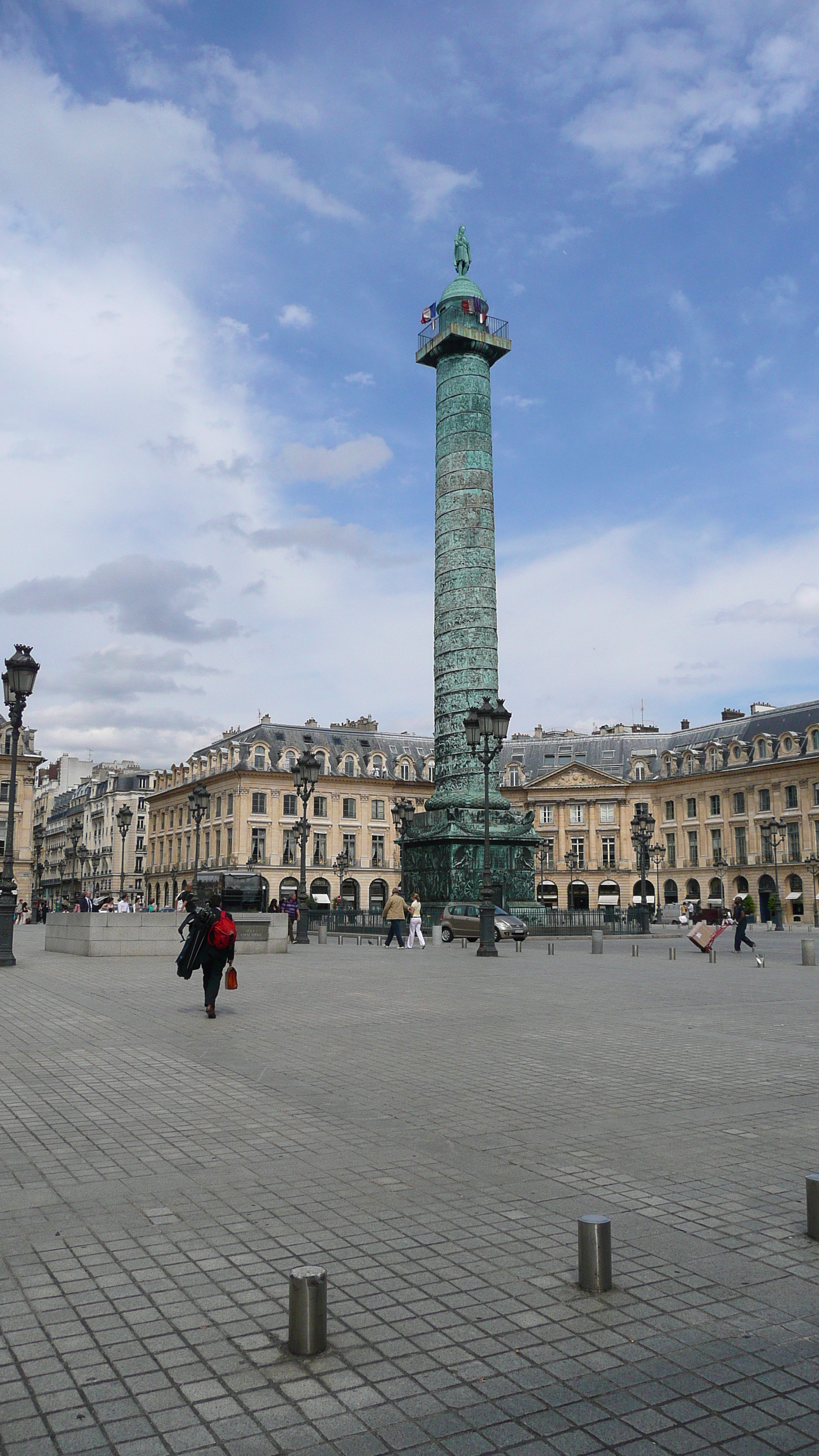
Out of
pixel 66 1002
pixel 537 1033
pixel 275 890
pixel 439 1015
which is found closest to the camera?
pixel 537 1033

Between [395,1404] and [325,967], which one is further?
[325,967]

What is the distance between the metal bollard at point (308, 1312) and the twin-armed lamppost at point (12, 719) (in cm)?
1574

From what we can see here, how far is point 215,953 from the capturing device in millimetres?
11797

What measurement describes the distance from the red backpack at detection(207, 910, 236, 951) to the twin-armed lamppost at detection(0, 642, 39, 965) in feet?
25.1

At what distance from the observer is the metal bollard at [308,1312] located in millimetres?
3506

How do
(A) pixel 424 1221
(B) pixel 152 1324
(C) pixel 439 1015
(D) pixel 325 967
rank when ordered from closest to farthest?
(B) pixel 152 1324
(A) pixel 424 1221
(C) pixel 439 1015
(D) pixel 325 967

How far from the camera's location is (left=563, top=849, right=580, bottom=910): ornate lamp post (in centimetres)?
8175

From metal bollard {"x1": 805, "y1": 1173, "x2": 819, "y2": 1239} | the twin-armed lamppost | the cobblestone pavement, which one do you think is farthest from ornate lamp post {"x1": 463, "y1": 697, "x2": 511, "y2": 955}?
metal bollard {"x1": 805, "y1": 1173, "x2": 819, "y2": 1239}

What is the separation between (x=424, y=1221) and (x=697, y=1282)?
4.16 feet

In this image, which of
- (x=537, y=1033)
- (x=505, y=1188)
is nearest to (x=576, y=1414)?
(x=505, y=1188)

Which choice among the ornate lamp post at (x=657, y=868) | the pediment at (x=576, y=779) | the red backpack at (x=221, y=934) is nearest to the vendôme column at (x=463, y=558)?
the red backpack at (x=221, y=934)

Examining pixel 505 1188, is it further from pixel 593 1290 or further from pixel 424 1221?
pixel 593 1290

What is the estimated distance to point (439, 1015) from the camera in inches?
480

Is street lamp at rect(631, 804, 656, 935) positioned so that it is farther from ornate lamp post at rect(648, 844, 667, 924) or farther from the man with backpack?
ornate lamp post at rect(648, 844, 667, 924)
